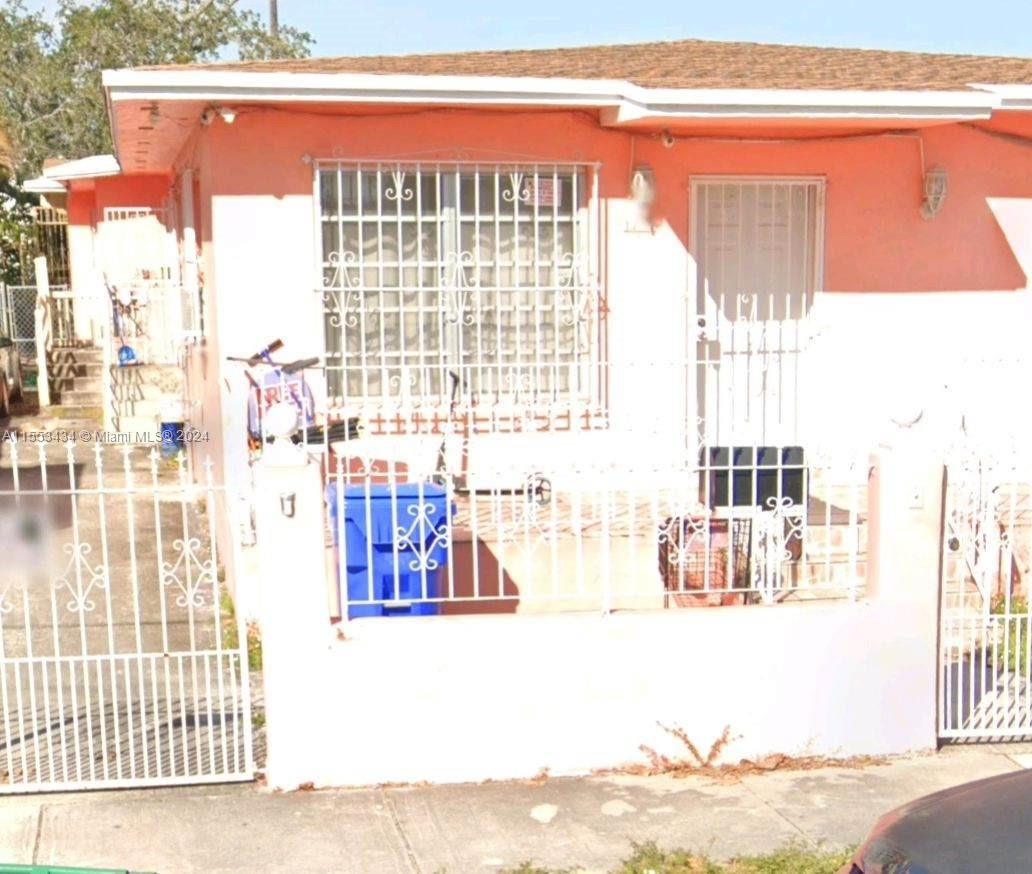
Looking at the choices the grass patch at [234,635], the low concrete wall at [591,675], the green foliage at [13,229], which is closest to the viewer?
the low concrete wall at [591,675]

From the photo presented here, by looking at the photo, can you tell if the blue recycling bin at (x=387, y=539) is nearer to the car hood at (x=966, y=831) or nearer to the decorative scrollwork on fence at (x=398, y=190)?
the car hood at (x=966, y=831)

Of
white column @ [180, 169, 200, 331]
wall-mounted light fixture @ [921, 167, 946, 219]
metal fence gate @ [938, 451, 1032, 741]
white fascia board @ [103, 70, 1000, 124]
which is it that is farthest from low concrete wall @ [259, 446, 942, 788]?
white column @ [180, 169, 200, 331]

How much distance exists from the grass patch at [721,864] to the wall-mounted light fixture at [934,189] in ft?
18.3

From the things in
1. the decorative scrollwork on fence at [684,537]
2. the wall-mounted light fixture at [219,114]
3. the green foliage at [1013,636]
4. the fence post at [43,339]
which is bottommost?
the green foliage at [1013,636]

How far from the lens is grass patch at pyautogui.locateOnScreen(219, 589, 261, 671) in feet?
24.6

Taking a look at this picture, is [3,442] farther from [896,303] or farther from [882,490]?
[882,490]

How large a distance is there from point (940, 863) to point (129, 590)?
6.98 m

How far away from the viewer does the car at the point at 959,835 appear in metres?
3.21

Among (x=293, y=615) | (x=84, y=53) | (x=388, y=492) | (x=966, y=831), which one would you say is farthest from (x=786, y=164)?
(x=84, y=53)

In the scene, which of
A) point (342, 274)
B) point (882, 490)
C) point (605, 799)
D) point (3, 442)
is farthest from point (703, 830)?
point (3, 442)

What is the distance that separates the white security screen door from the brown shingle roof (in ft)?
2.72

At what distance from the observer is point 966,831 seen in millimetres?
3391

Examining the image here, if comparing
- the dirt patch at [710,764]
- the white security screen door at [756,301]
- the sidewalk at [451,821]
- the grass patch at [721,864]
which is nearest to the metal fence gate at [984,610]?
the sidewalk at [451,821]

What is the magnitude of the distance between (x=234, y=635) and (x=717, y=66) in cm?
526
